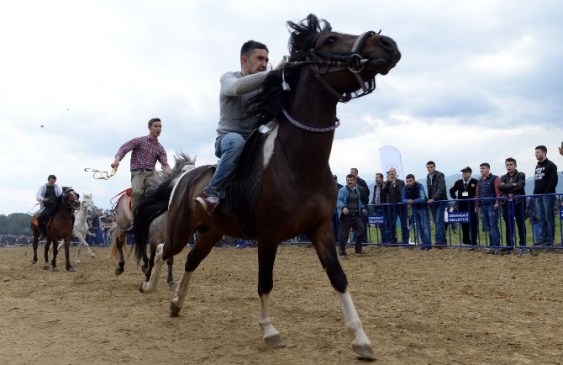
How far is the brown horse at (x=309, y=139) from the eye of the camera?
4.85 m

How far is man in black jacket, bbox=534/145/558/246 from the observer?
1218 cm

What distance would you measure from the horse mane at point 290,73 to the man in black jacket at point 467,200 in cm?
970

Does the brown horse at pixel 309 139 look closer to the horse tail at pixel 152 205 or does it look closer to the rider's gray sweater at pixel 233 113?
the rider's gray sweater at pixel 233 113

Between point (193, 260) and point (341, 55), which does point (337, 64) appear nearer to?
point (341, 55)

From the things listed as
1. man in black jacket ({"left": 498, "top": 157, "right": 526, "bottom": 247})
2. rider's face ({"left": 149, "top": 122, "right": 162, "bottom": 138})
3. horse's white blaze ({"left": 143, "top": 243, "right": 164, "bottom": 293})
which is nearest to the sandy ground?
horse's white blaze ({"left": 143, "top": 243, "right": 164, "bottom": 293})

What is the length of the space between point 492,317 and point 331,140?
117 inches

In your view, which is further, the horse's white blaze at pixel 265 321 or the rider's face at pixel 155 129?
the rider's face at pixel 155 129

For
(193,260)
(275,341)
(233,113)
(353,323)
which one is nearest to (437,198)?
(193,260)

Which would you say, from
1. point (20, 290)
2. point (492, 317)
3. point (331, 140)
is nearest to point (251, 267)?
point (20, 290)

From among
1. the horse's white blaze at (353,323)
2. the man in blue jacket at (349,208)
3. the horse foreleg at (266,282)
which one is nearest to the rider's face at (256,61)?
the horse foreleg at (266,282)

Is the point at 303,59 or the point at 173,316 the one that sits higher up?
the point at 303,59

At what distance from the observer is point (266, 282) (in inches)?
215

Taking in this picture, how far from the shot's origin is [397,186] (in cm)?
1630

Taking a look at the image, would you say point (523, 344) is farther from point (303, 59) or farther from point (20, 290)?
point (20, 290)
